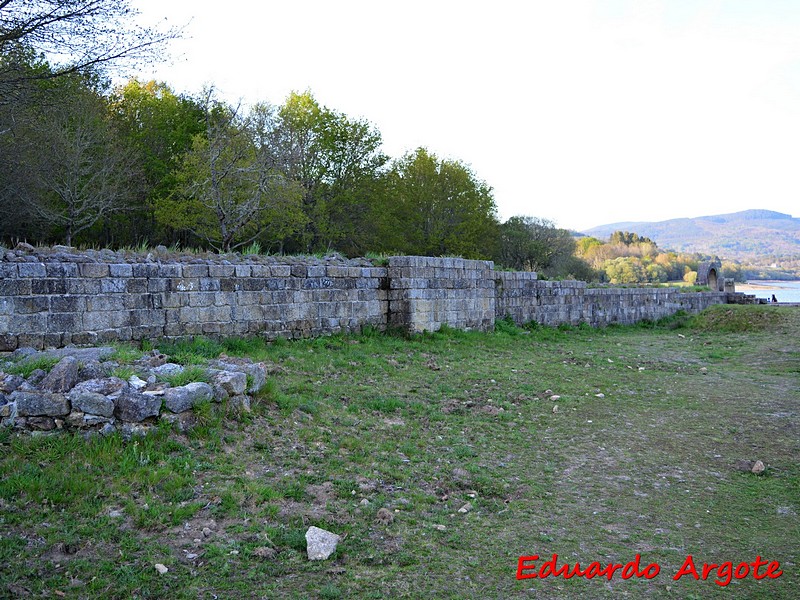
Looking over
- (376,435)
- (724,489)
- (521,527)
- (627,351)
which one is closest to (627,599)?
(521,527)

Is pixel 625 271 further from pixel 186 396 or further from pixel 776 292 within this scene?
pixel 186 396

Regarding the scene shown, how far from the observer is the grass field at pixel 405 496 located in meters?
3.78

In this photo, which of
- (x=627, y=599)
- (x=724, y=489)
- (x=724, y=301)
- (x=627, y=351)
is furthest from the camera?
(x=724, y=301)

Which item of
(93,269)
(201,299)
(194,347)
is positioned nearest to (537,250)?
(201,299)

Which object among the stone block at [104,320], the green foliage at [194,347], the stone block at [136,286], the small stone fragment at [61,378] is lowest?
the green foliage at [194,347]

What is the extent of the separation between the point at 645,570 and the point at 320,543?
7.23 feet

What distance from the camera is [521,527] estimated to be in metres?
4.64

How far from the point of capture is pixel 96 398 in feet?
17.2

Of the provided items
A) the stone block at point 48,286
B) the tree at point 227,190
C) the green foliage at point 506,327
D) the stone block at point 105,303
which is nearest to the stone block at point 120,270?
the stone block at point 105,303

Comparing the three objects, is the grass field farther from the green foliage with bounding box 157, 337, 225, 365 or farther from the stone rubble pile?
the green foliage with bounding box 157, 337, 225, 365

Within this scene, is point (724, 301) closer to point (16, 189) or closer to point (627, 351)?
point (627, 351)

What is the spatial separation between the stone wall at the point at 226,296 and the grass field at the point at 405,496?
216 cm

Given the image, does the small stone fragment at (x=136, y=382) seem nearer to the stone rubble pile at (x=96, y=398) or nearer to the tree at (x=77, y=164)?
the stone rubble pile at (x=96, y=398)

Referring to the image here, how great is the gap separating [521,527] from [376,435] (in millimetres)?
2384
